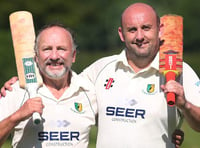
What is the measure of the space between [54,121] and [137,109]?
0.81 meters

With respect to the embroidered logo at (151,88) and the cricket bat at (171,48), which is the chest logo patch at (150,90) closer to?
the embroidered logo at (151,88)

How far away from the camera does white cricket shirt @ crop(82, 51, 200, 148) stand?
257 inches

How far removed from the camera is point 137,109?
6598 millimetres

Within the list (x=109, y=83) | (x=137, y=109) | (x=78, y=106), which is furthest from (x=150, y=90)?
(x=78, y=106)

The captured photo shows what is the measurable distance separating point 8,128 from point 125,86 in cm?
129

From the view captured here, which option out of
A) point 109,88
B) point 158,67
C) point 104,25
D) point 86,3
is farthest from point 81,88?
point 104,25

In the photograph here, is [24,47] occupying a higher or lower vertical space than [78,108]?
higher

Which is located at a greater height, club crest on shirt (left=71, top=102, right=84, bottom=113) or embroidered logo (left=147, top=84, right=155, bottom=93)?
embroidered logo (left=147, top=84, right=155, bottom=93)

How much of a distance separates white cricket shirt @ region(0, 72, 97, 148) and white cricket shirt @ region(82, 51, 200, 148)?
236 millimetres

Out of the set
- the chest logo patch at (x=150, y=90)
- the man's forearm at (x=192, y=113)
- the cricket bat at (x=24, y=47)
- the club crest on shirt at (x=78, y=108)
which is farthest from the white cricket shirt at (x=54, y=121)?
the man's forearm at (x=192, y=113)

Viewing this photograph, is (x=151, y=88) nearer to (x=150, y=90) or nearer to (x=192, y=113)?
(x=150, y=90)

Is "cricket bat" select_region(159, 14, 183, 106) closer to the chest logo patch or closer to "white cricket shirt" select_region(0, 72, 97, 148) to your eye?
the chest logo patch

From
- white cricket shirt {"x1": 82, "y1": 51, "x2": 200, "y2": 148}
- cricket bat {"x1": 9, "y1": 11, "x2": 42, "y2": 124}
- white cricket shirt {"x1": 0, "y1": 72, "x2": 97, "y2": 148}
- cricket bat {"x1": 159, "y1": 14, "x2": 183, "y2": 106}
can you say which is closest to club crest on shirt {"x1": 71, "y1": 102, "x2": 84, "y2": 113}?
white cricket shirt {"x1": 0, "y1": 72, "x2": 97, "y2": 148}

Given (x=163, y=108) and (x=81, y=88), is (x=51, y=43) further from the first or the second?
(x=163, y=108)
